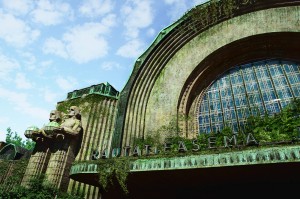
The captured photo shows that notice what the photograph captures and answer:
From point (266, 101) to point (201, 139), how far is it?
3725 millimetres

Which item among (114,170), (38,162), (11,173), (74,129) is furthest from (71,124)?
(114,170)

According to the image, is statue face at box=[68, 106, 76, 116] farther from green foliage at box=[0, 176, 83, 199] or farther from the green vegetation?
the green vegetation

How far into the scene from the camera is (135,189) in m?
9.87

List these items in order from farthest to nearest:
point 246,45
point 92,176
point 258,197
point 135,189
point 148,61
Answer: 1. point 148,61
2. point 246,45
3. point 135,189
4. point 92,176
5. point 258,197

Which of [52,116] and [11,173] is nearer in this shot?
[11,173]

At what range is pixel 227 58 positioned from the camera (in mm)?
12586

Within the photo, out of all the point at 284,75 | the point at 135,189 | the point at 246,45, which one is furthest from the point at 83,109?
the point at 284,75

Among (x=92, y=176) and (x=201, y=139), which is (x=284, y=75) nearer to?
(x=201, y=139)

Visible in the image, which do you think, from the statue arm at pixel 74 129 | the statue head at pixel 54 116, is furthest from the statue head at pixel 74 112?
the statue head at pixel 54 116

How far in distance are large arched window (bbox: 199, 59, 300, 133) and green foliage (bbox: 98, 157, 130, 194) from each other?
4.48 metres

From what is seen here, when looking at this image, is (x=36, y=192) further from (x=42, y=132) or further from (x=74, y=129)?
(x=74, y=129)

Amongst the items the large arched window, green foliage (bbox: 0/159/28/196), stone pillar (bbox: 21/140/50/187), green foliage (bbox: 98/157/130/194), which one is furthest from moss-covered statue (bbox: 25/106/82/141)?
the large arched window

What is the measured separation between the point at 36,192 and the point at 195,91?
8.23 metres

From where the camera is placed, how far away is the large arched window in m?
10.8
